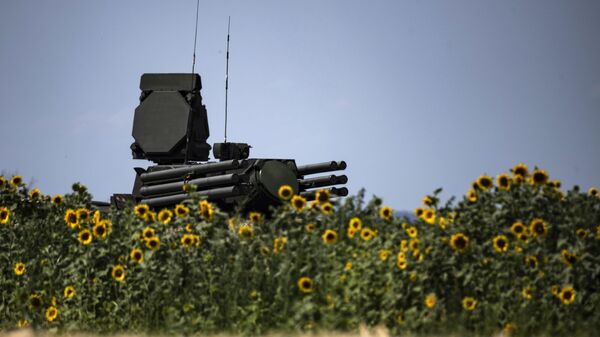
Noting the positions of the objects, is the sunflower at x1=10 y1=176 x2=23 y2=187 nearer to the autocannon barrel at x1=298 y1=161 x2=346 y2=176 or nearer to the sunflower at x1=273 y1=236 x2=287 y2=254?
the sunflower at x1=273 y1=236 x2=287 y2=254

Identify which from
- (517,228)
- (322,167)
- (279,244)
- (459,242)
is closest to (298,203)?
(279,244)

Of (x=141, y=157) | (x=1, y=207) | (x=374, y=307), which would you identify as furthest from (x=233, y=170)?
(x=374, y=307)

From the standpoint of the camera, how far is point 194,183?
15.2 metres

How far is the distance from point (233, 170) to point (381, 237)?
7.30m

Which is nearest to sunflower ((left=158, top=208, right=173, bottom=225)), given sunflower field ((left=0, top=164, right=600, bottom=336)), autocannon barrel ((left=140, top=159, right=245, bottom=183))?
sunflower field ((left=0, top=164, right=600, bottom=336))

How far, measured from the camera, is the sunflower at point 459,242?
7.55m

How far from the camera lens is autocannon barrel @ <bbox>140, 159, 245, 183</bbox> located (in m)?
15.0

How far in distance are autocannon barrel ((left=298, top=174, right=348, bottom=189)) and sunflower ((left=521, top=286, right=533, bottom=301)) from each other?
9.12m

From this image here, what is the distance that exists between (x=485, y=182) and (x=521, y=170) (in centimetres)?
37

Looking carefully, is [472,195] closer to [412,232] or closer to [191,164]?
[412,232]

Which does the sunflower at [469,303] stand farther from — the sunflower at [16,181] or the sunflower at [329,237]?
the sunflower at [16,181]

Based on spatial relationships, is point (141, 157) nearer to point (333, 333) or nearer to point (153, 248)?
point (153, 248)

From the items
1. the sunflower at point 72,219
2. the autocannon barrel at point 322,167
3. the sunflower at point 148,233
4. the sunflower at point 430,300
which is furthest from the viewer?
the autocannon barrel at point 322,167

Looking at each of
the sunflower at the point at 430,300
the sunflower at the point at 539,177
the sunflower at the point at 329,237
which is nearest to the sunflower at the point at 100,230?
the sunflower at the point at 329,237
